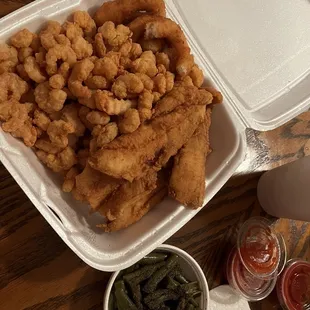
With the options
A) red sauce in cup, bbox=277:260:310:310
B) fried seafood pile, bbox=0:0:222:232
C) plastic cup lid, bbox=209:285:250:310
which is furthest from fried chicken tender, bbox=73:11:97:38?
red sauce in cup, bbox=277:260:310:310

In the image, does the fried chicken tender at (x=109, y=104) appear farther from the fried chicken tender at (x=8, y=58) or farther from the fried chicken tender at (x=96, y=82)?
the fried chicken tender at (x=8, y=58)

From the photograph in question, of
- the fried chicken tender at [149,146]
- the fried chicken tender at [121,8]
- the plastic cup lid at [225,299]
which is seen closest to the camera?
the fried chicken tender at [149,146]

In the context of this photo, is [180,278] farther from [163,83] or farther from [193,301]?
[163,83]

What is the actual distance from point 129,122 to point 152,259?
1.44ft

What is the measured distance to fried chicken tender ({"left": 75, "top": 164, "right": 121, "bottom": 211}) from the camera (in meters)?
0.86

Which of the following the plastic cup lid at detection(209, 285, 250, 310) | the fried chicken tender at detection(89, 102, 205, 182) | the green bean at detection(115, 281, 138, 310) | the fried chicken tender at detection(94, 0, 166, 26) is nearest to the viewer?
the fried chicken tender at detection(89, 102, 205, 182)


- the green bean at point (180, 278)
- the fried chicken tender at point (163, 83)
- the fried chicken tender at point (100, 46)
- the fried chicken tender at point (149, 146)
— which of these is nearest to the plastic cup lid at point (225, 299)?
the green bean at point (180, 278)

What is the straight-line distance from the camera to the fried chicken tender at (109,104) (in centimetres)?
84

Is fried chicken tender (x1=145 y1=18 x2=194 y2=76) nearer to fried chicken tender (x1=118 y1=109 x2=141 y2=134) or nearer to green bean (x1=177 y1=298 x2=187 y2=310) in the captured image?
fried chicken tender (x1=118 y1=109 x2=141 y2=134)

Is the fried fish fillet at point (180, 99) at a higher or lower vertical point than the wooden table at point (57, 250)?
higher

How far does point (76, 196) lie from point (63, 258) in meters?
0.24

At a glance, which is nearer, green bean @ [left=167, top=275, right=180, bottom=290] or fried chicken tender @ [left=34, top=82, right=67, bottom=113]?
fried chicken tender @ [left=34, top=82, right=67, bottom=113]

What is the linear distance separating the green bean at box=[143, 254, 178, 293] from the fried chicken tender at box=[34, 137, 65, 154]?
0.45 meters

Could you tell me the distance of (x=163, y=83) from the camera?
35.3 inches
